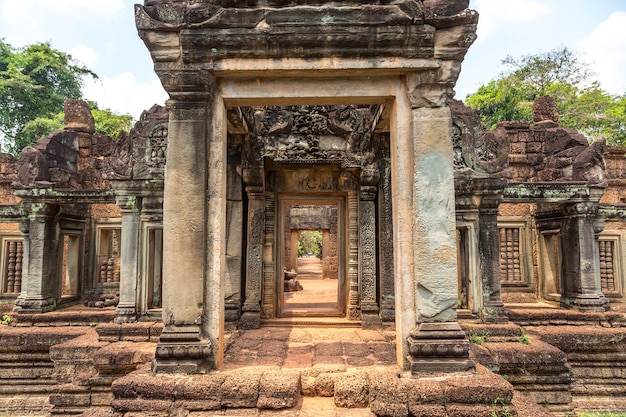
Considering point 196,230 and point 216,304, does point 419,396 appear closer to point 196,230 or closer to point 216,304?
point 216,304

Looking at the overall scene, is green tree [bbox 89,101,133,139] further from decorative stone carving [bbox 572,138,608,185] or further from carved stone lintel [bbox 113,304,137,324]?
decorative stone carving [bbox 572,138,608,185]

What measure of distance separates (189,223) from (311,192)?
3834 mm

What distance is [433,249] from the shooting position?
12.4 feet

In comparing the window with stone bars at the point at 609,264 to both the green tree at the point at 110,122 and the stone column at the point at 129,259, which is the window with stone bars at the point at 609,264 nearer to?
the stone column at the point at 129,259

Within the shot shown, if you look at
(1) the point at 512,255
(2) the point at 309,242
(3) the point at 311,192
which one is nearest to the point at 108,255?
(3) the point at 311,192

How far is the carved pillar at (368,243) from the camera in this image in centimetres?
682

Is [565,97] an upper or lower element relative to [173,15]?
upper

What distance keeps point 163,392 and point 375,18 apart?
156 inches

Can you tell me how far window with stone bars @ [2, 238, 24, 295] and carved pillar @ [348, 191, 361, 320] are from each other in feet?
26.3

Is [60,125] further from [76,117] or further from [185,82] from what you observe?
[185,82]

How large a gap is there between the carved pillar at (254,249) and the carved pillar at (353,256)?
63.5 inches

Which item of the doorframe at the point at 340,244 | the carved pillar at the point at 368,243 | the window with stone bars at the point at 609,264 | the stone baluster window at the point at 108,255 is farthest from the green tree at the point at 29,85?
the window with stone bars at the point at 609,264

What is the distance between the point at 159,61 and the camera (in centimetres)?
395

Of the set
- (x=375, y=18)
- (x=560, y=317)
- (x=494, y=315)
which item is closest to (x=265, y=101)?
(x=375, y=18)
